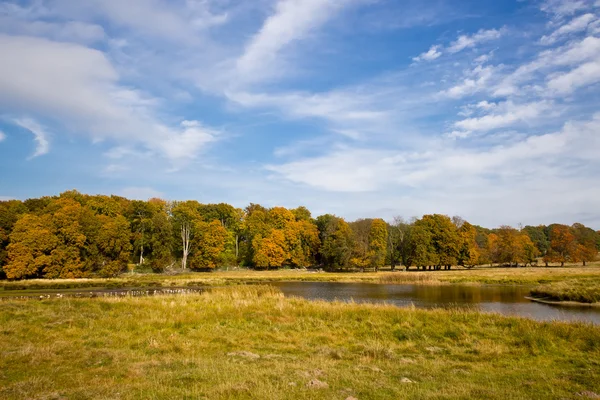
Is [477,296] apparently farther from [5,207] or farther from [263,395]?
[5,207]

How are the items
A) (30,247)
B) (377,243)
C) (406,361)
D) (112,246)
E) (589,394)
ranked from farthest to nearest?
(377,243) < (112,246) < (30,247) < (406,361) < (589,394)

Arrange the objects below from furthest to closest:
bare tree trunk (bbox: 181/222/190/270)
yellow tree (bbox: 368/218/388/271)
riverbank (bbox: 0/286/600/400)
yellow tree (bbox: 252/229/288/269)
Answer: yellow tree (bbox: 252/229/288/269), yellow tree (bbox: 368/218/388/271), bare tree trunk (bbox: 181/222/190/270), riverbank (bbox: 0/286/600/400)

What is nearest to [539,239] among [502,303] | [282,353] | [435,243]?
[435,243]

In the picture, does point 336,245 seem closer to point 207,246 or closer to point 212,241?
point 212,241

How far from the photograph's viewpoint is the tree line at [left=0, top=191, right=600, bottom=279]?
185ft

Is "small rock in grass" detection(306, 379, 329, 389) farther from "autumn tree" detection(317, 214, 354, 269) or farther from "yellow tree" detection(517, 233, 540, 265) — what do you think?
"yellow tree" detection(517, 233, 540, 265)

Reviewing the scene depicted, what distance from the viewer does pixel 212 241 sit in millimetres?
74500

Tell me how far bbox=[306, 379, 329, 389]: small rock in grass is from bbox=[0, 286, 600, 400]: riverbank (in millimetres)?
31

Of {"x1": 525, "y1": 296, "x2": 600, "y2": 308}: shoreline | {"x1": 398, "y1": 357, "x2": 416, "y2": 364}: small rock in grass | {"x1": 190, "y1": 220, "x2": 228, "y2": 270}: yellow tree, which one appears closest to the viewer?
{"x1": 398, "y1": 357, "x2": 416, "y2": 364}: small rock in grass

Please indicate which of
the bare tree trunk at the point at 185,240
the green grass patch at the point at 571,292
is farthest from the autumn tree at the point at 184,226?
the green grass patch at the point at 571,292

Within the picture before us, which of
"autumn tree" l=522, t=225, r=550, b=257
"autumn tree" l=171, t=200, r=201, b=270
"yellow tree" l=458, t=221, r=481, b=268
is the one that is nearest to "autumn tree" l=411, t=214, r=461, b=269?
"yellow tree" l=458, t=221, r=481, b=268

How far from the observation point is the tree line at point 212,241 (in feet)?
185

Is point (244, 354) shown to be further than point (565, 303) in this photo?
No

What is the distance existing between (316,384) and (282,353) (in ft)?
15.5
